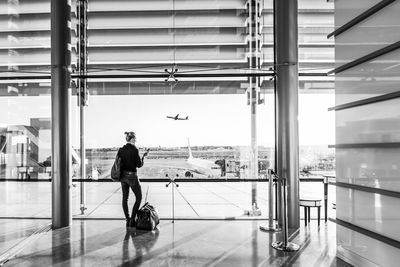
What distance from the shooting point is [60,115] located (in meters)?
5.77

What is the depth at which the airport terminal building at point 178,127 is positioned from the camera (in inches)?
184

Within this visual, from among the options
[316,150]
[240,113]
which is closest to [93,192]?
[240,113]

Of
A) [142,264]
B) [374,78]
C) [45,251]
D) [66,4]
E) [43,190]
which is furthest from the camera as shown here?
[43,190]

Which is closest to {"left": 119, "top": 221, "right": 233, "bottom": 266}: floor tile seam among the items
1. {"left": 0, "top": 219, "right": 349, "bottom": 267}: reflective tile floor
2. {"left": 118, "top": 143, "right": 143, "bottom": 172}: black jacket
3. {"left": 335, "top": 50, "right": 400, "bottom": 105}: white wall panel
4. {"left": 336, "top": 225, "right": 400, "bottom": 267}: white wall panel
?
{"left": 0, "top": 219, "right": 349, "bottom": 267}: reflective tile floor

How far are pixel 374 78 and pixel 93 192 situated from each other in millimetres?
6636

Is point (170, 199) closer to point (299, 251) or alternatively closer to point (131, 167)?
point (131, 167)

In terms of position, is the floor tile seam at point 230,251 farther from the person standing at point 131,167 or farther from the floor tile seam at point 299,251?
the person standing at point 131,167

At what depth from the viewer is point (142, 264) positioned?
392cm

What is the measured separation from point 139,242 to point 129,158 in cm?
151

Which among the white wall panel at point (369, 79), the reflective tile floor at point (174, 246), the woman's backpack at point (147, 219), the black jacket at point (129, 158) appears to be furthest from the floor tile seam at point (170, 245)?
the white wall panel at point (369, 79)

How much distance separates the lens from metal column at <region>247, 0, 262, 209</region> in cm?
689

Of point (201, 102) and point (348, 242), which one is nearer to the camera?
point (348, 242)

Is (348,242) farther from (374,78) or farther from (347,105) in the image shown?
(374,78)

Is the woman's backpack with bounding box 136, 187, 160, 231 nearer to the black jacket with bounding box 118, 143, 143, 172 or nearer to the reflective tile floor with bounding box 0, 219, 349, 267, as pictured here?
the reflective tile floor with bounding box 0, 219, 349, 267
